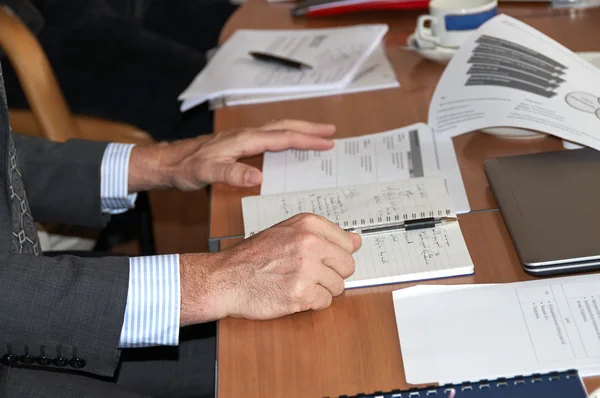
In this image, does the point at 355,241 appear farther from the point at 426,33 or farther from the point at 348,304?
the point at 426,33

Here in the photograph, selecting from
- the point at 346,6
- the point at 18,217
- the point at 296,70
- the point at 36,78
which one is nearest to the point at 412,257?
the point at 18,217

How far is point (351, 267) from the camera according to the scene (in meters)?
0.91

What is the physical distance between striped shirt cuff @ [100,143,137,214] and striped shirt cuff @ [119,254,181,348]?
39cm

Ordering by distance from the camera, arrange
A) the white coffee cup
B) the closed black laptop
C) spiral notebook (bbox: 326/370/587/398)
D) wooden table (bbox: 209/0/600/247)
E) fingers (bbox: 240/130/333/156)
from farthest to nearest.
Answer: the white coffee cup
fingers (bbox: 240/130/333/156)
wooden table (bbox: 209/0/600/247)
the closed black laptop
spiral notebook (bbox: 326/370/587/398)

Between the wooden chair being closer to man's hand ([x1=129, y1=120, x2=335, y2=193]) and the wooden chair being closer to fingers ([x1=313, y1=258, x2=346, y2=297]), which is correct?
man's hand ([x1=129, y1=120, x2=335, y2=193])

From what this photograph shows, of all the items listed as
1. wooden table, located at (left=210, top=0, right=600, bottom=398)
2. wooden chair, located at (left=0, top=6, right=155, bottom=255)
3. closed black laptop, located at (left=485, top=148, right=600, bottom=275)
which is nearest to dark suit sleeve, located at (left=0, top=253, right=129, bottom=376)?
wooden table, located at (left=210, top=0, right=600, bottom=398)

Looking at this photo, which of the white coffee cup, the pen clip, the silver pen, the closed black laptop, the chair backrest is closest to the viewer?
the closed black laptop

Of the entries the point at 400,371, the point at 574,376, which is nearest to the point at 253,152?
the point at 400,371

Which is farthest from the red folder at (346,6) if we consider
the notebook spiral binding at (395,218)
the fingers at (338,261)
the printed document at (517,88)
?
the fingers at (338,261)

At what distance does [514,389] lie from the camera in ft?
2.40

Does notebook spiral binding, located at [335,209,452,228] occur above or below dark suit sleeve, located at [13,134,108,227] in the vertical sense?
above

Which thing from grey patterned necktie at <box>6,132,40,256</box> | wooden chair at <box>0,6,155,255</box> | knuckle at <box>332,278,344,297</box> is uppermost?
knuckle at <box>332,278,344,297</box>

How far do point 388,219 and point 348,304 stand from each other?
0.49 ft

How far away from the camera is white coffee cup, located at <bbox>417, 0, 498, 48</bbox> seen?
1.38 meters
